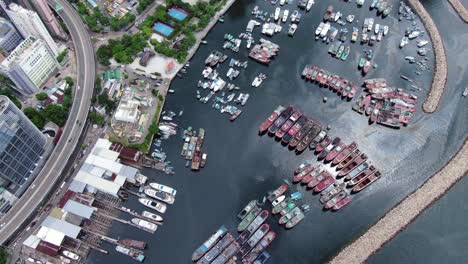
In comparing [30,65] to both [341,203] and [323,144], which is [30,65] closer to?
[323,144]

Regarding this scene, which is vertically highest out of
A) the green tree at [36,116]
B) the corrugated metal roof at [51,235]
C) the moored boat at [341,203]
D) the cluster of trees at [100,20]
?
the cluster of trees at [100,20]

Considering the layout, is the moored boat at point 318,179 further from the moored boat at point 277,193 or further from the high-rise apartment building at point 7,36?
the high-rise apartment building at point 7,36

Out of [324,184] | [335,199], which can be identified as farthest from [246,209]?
[335,199]

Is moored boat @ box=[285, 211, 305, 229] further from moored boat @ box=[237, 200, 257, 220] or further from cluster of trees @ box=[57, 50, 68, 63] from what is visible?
cluster of trees @ box=[57, 50, 68, 63]

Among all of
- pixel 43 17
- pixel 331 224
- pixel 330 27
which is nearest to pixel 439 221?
pixel 331 224

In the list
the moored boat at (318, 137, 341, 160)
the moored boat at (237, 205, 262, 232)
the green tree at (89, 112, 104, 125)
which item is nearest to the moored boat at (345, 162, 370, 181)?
the moored boat at (318, 137, 341, 160)

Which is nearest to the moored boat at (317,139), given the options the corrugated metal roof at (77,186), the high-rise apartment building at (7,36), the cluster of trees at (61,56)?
the corrugated metal roof at (77,186)
